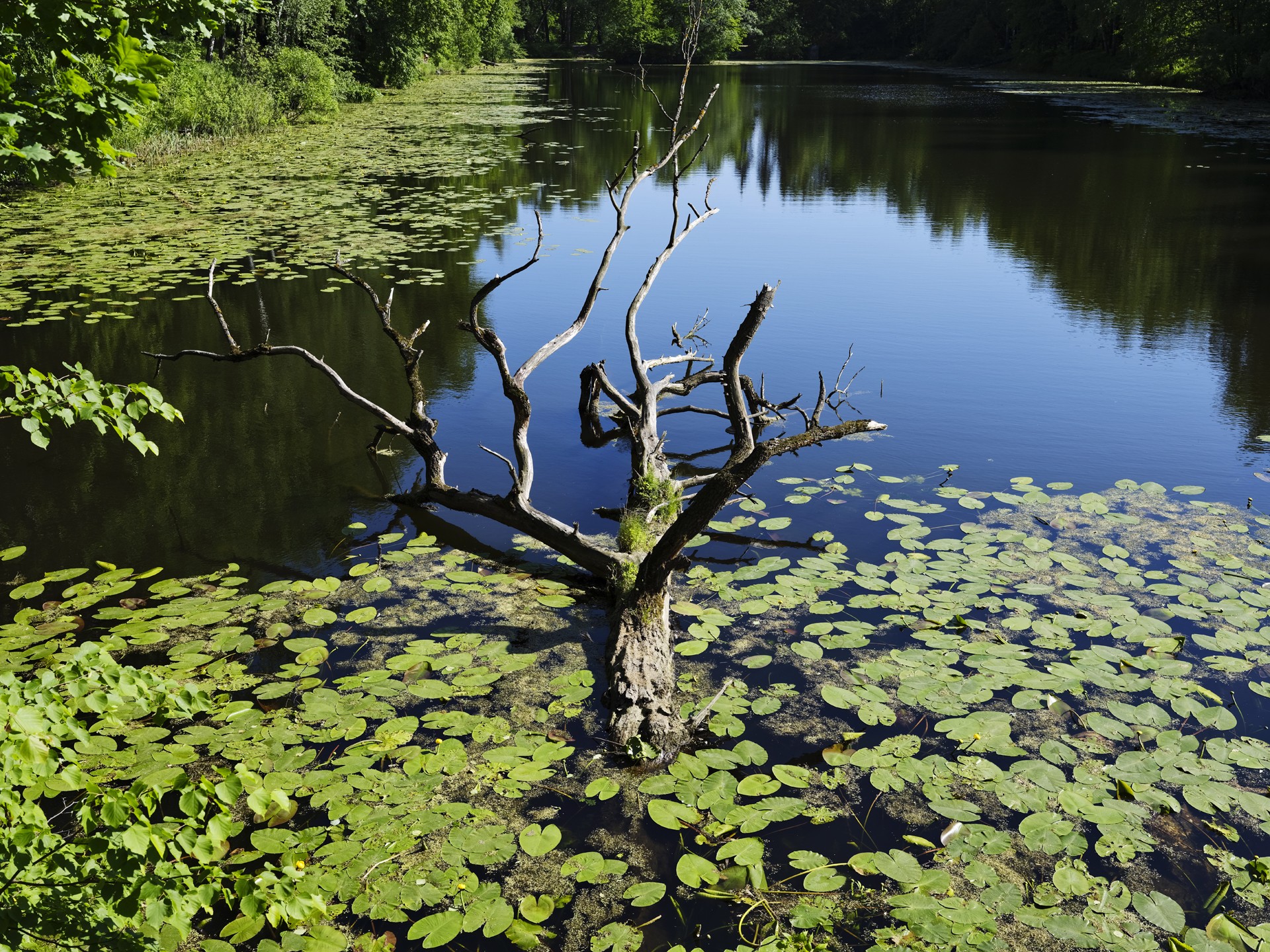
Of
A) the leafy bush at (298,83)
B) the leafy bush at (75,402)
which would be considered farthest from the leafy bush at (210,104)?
the leafy bush at (75,402)

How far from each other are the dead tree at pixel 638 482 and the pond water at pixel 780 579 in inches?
6.5

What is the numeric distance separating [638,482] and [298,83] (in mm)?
21174

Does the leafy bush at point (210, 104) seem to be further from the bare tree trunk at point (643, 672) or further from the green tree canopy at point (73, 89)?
the bare tree trunk at point (643, 672)

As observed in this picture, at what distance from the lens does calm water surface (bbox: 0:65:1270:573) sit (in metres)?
5.40

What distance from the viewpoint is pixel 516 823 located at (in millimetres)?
2957

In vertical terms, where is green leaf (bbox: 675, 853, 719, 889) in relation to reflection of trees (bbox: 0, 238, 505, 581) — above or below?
below

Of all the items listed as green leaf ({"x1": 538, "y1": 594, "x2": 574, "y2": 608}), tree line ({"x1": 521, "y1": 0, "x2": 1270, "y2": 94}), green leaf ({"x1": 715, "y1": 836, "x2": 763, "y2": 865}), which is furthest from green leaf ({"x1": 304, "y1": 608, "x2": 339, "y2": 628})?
tree line ({"x1": 521, "y1": 0, "x2": 1270, "y2": 94})

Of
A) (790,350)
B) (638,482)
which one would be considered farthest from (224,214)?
(638,482)

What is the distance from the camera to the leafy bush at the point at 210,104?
17016 millimetres

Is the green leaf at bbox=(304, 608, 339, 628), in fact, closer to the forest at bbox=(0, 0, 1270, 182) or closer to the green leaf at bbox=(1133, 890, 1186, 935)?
the forest at bbox=(0, 0, 1270, 182)

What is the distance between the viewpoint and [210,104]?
18469 millimetres

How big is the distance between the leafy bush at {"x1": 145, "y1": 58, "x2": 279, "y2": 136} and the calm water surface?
224 inches

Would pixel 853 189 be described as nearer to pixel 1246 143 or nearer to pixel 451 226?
pixel 451 226

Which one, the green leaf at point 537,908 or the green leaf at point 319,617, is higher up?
the green leaf at point 319,617
